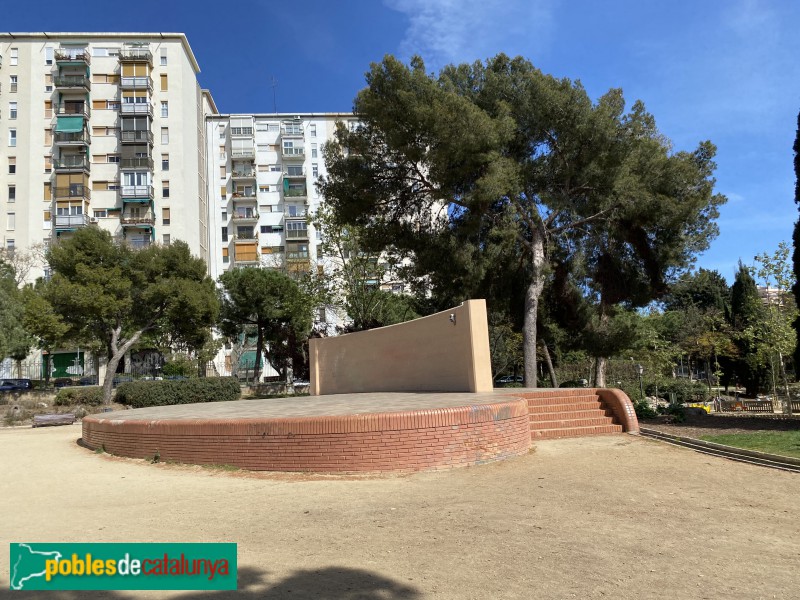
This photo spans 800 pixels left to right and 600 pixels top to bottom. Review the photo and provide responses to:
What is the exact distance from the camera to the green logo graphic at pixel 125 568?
12.3 ft

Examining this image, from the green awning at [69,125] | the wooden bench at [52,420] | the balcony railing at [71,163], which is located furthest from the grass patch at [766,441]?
the green awning at [69,125]

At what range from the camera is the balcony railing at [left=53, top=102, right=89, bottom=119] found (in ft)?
160

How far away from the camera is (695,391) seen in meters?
28.1

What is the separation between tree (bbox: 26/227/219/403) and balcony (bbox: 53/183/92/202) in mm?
24931

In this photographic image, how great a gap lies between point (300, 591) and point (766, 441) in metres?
8.79

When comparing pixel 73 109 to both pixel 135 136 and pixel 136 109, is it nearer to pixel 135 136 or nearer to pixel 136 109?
pixel 136 109

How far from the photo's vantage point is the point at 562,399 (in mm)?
11508

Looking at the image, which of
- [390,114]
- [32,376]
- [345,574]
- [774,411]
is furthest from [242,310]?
[345,574]

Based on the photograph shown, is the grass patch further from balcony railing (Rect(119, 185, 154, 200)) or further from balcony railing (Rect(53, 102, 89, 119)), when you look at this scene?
balcony railing (Rect(53, 102, 89, 119))

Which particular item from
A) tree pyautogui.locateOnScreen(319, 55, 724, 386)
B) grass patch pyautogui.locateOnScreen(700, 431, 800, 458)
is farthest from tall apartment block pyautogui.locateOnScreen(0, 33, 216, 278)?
grass patch pyautogui.locateOnScreen(700, 431, 800, 458)

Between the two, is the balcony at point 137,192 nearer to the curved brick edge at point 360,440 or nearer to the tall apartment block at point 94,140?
the tall apartment block at point 94,140

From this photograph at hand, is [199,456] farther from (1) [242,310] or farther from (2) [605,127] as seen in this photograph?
(1) [242,310]

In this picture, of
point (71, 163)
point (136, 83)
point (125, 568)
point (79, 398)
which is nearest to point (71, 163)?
point (71, 163)

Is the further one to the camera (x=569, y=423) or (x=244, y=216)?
(x=244, y=216)
